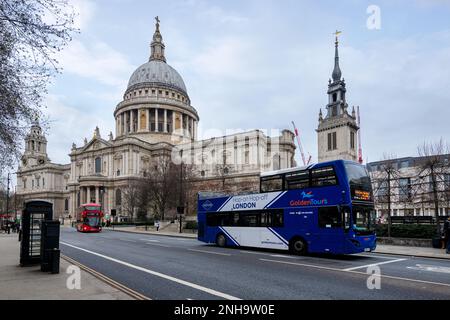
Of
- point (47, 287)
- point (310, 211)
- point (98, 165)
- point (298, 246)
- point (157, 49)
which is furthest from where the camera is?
point (157, 49)

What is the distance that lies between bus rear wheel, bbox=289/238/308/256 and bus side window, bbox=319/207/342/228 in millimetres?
1467

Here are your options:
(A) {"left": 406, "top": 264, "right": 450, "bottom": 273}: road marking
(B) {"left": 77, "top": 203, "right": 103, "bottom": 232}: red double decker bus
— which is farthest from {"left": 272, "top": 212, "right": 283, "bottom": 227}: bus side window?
(B) {"left": 77, "top": 203, "right": 103, "bottom": 232}: red double decker bus

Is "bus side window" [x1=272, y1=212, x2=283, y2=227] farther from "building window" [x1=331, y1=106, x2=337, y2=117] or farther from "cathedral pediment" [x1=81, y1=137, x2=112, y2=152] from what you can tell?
"cathedral pediment" [x1=81, y1=137, x2=112, y2=152]

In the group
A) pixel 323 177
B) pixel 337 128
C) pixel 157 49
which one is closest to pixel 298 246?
pixel 323 177

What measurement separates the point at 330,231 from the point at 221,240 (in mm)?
8191

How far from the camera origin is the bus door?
1587cm

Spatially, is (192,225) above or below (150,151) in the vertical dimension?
below

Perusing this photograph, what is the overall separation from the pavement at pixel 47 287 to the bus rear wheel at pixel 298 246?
405 inches

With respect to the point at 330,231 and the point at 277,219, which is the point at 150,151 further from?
the point at 330,231

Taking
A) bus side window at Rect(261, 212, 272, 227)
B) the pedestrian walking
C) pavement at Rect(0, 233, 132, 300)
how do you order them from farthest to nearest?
bus side window at Rect(261, 212, 272, 227) < the pedestrian walking < pavement at Rect(0, 233, 132, 300)

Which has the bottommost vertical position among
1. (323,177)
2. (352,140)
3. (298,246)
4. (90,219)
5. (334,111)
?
(90,219)

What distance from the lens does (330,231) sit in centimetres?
1628

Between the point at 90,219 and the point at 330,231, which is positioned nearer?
the point at 330,231

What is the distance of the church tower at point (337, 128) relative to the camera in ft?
259
